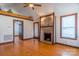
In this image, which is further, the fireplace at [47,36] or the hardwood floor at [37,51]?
the fireplace at [47,36]

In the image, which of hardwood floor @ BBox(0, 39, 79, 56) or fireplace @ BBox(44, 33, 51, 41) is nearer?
hardwood floor @ BBox(0, 39, 79, 56)

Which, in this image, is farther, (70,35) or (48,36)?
(48,36)

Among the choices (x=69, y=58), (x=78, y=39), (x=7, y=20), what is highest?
(x=7, y=20)

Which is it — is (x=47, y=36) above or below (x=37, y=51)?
above

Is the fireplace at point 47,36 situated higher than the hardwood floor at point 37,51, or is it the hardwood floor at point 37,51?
the fireplace at point 47,36

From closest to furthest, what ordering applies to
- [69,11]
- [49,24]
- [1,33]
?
1. [69,11]
2. [1,33]
3. [49,24]

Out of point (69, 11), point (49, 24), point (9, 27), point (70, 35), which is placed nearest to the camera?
point (70, 35)

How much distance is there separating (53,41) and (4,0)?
11.4ft

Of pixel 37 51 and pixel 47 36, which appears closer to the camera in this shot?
pixel 37 51

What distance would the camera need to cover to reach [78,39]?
3.07 metres

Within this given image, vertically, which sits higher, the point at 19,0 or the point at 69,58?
the point at 19,0

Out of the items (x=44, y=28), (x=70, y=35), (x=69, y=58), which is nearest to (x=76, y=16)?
(x=70, y=35)

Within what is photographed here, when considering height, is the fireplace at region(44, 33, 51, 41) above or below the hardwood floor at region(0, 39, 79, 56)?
above

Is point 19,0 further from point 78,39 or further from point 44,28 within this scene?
point 44,28
